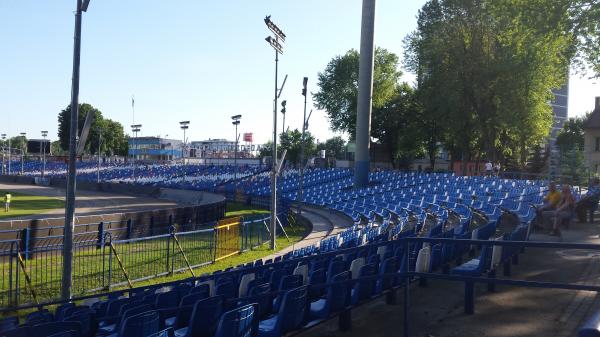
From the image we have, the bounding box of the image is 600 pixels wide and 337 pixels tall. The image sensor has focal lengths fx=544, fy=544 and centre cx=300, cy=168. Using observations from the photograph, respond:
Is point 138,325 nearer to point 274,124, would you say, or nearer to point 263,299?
point 263,299

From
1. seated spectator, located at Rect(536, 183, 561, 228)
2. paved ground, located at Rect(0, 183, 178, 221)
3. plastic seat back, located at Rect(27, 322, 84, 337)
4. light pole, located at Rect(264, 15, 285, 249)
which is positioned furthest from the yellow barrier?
paved ground, located at Rect(0, 183, 178, 221)

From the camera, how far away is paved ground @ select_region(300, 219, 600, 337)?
22.6ft

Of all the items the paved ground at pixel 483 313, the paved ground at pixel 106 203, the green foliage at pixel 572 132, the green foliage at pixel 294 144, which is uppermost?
the green foliage at pixel 572 132

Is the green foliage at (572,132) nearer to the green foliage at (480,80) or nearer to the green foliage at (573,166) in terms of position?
the green foliage at (480,80)

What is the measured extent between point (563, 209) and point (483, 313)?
851 cm

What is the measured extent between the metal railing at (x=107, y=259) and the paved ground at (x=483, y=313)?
8.25m

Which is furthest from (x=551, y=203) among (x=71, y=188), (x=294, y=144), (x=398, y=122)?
(x=294, y=144)

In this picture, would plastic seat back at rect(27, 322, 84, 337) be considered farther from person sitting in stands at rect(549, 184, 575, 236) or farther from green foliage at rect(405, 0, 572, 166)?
green foliage at rect(405, 0, 572, 166)

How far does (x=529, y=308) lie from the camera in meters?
7.63

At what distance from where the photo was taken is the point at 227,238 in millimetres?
19625

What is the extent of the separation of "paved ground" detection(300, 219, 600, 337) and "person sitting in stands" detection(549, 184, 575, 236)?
194 inches

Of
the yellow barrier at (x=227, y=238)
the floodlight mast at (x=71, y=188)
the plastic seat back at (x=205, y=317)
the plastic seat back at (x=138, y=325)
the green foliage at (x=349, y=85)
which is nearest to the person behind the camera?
the plastic seat back at (x=138, y=325)

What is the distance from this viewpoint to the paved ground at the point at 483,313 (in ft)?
22.6

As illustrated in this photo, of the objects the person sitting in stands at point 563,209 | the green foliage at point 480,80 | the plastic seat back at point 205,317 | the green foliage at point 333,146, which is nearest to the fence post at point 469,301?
the plastic seat back at point 205,317
